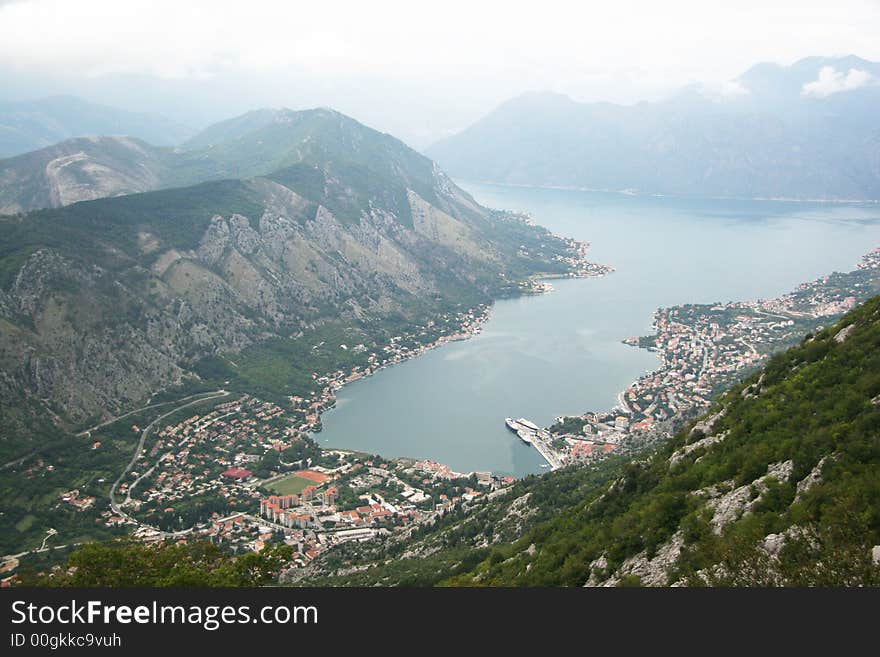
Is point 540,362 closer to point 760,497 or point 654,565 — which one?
point 654,565

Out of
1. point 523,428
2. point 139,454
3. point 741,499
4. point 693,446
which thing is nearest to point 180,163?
point 139,454

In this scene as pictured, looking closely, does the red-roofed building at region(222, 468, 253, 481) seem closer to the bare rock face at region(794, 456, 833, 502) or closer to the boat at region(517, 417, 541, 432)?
the boat at region(517, 417, 541, 432)

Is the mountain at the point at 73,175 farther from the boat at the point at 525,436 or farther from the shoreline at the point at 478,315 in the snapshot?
the boat at the point at 525,436

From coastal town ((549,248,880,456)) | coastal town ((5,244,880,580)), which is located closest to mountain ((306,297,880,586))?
coastal town ((5,244,880,580))

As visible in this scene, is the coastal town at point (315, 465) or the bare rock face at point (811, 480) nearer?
the bare rock face at point (811, 480)

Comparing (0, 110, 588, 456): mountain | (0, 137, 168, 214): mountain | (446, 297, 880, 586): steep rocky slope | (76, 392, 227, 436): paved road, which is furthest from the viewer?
(0, 137, 168, 214): mountain

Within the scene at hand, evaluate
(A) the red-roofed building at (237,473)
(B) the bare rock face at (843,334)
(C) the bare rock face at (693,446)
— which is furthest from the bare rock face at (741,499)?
(A) the red-roofed building at (237,473)
